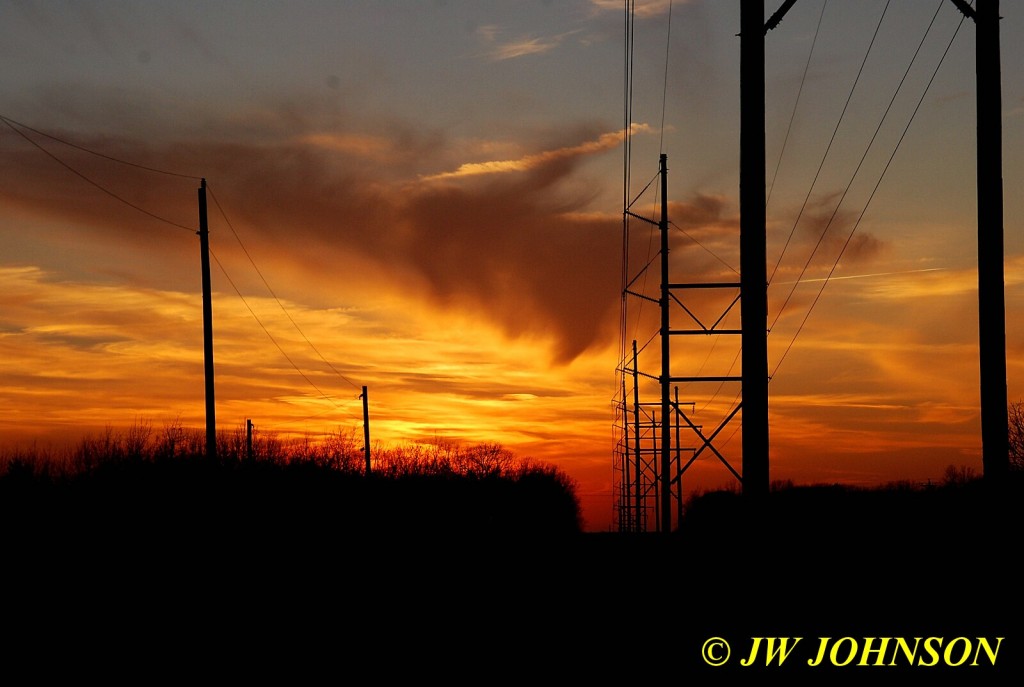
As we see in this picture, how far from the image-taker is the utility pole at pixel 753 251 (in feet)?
48.2

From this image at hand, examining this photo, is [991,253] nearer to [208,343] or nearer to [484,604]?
[484,604]

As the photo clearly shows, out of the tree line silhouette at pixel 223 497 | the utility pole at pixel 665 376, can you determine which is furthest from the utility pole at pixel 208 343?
the utility pole at pixel 665 376

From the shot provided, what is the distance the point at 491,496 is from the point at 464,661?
48800mm

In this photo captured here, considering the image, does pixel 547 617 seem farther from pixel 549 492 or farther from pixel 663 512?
pixel 549 492

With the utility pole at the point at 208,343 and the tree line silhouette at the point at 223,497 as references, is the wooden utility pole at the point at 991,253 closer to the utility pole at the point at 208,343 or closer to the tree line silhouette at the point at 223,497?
the tree line silhouette at the point at 223,497

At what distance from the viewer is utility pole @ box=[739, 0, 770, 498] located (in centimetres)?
1470

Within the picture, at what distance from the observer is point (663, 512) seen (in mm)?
37750

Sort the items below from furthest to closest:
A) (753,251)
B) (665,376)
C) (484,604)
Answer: (665,376), (484,604), (753,251)

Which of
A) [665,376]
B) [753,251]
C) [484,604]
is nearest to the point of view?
[753,251]

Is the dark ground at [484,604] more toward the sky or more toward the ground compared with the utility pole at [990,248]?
more toward the ground

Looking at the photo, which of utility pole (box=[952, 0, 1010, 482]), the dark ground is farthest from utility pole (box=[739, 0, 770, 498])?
utility pole (box=[952, 0, 1010, 482])

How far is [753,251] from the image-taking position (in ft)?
49.4

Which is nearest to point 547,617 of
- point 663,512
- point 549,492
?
point 663,512

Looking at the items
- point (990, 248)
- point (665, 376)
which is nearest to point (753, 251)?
point (990, 248)
